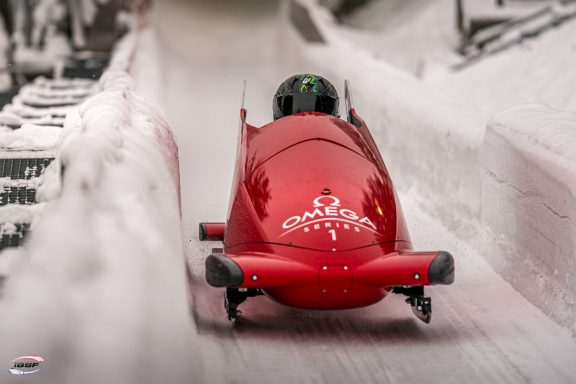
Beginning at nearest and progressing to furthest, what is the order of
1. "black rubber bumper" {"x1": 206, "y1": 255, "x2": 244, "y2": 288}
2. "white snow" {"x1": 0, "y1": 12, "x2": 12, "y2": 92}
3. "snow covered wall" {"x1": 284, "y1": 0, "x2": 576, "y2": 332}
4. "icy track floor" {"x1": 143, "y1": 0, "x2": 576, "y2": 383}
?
"icy track floor" {"x1": 143, "y1": 0, "x2": 576, "y2": 383}, "black rubber bumper" {"x1": 206, "y1": 255, "x2": 244, "y2": 288}, "snow covered wall" {"x1": 284, "y1": 0, "x2": 576, "y2": 332}, "white snow" {"x1": 0, "y1": 12, "x2": 12, "y2": 92}

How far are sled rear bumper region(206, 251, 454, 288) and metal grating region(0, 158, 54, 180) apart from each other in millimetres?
1266

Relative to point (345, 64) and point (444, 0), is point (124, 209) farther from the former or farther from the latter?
point (444, 0)

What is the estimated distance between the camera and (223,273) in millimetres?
4547

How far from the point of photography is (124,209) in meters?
3.87

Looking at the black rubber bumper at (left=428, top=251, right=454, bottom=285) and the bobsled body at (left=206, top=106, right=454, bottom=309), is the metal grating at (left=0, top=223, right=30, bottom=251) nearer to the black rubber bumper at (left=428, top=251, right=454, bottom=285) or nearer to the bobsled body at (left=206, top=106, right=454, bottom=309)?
the bobsled body at (left=206, top=106, right=454, bottom=309)

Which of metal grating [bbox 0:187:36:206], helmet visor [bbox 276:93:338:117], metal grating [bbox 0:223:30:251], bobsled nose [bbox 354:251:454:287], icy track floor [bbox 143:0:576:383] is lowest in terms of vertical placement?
icy track floor [bbox 143:0:576:383]

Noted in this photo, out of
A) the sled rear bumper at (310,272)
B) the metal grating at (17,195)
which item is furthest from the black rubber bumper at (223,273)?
the metal grating at (17,195)

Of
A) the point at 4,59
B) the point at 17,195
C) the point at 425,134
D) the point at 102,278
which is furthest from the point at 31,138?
the point at 4,59

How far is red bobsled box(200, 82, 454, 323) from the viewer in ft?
15.2

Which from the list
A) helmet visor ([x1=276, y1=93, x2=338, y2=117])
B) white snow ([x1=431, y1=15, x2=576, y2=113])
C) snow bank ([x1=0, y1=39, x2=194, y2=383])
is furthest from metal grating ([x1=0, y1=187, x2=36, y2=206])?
white snow ([x1=431, y1=15, x2=576, y2=113])

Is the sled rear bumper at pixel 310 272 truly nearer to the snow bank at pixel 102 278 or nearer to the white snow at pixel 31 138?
the snow bank at pixel 102 278

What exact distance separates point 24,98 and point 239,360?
4910 millimetres

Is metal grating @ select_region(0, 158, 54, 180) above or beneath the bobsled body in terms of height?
above

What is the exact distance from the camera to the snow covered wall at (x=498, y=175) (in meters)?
5.24
